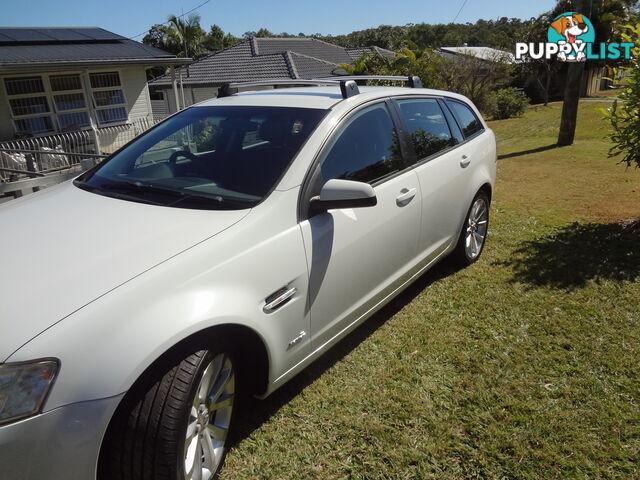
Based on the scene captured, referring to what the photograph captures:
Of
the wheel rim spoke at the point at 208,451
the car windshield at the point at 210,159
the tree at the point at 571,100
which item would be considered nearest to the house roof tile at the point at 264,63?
the tree at the point at 571,100

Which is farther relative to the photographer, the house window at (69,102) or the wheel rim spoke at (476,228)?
the house window at (69,102)

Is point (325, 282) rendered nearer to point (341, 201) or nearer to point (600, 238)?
point (341, 201)

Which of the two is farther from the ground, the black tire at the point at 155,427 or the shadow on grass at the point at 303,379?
the black tire at the point at 155,427

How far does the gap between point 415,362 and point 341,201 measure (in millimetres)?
1369

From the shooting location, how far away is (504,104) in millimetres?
21250

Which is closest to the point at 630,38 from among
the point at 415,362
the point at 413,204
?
the point at 413,204

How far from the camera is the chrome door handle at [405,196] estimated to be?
9.91 ft

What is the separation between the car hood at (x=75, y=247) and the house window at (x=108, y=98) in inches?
581

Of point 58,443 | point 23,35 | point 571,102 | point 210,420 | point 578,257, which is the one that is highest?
point 23,35

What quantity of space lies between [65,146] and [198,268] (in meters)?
13.8

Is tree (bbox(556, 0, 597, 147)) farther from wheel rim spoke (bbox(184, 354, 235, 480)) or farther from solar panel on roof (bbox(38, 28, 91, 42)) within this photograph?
solar panel on roof (bbox(38, 28, 91, 42))

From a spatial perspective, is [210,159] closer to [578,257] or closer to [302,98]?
[302,98]

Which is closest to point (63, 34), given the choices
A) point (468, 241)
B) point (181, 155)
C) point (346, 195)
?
point (181, 155)

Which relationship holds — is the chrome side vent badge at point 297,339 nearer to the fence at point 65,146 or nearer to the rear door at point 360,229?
the rear door at point 360,229
